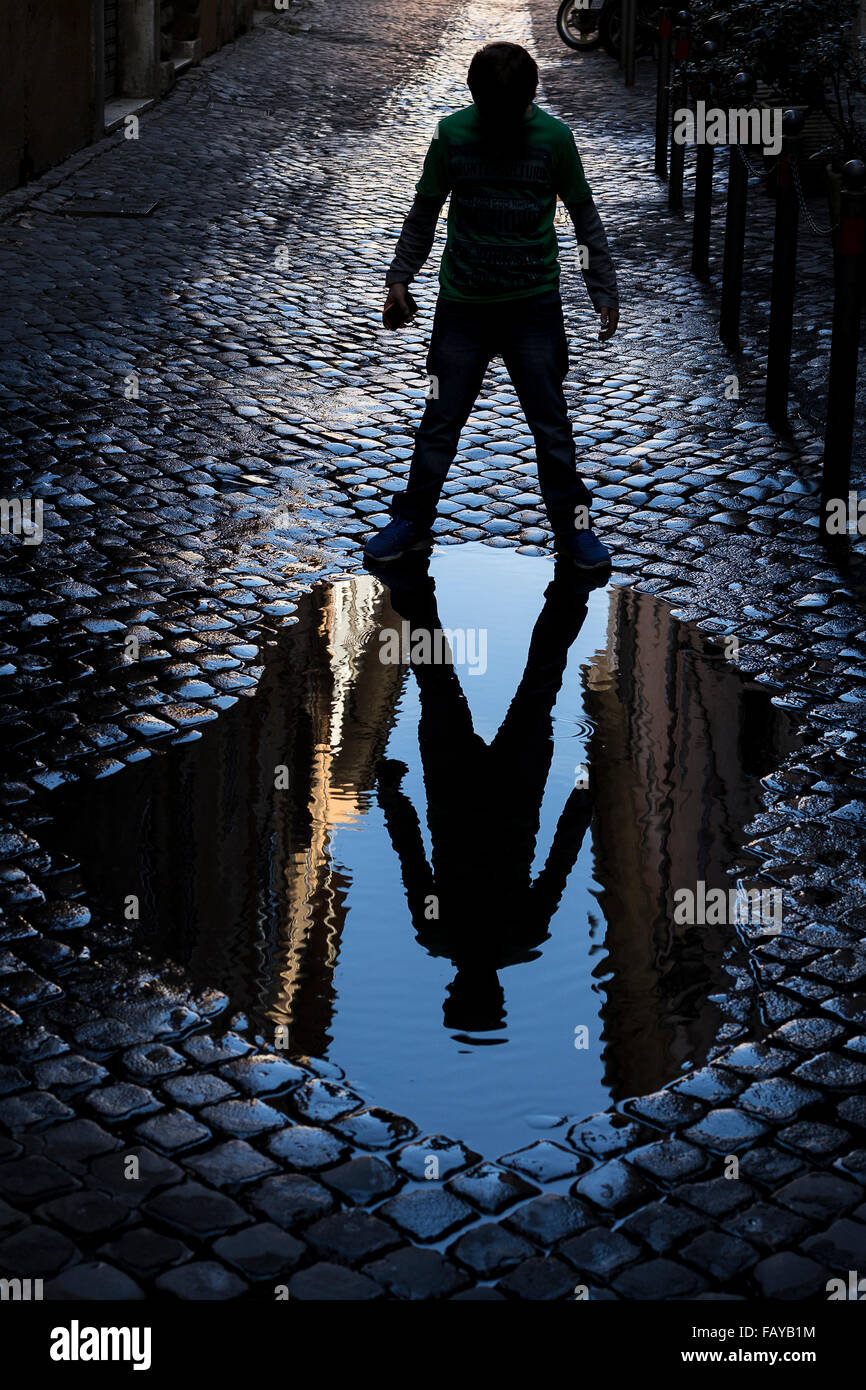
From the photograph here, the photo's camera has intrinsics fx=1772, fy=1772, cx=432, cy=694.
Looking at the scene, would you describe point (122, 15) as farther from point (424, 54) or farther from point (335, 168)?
point (424, 54)

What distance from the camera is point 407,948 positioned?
384cm

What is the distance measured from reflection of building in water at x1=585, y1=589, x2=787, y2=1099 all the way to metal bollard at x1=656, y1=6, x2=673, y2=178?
26.8 ft

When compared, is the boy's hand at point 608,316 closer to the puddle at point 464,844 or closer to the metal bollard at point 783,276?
the puddle at point 464,844

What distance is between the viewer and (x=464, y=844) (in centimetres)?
431

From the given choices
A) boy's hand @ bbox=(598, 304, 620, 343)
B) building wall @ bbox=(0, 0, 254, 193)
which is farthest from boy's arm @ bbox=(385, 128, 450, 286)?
building wall @ bbox=(0, 0, 254, 193)

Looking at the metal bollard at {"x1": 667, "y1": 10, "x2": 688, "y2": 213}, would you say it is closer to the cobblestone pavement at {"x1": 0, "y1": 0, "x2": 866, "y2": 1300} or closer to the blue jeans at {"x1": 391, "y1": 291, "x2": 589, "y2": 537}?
the cobblestone pavement at {"x1": 0, "y1": 0, "x2": 866, "y2": 1300}

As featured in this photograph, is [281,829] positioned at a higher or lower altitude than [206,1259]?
higher

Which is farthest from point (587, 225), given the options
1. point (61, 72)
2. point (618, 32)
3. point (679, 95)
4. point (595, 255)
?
point (618, 32)

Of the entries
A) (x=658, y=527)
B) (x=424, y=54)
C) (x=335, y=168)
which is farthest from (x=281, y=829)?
(x=424, y=54)

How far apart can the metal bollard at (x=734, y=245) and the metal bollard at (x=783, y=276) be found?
1.09 metres

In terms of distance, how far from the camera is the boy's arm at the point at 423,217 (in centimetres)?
565

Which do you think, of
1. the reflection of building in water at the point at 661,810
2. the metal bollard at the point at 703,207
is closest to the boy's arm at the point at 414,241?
the reflection of building in water at the point at 661,810

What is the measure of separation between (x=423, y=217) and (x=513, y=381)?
619 millimetres

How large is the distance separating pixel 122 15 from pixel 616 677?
1238cm
